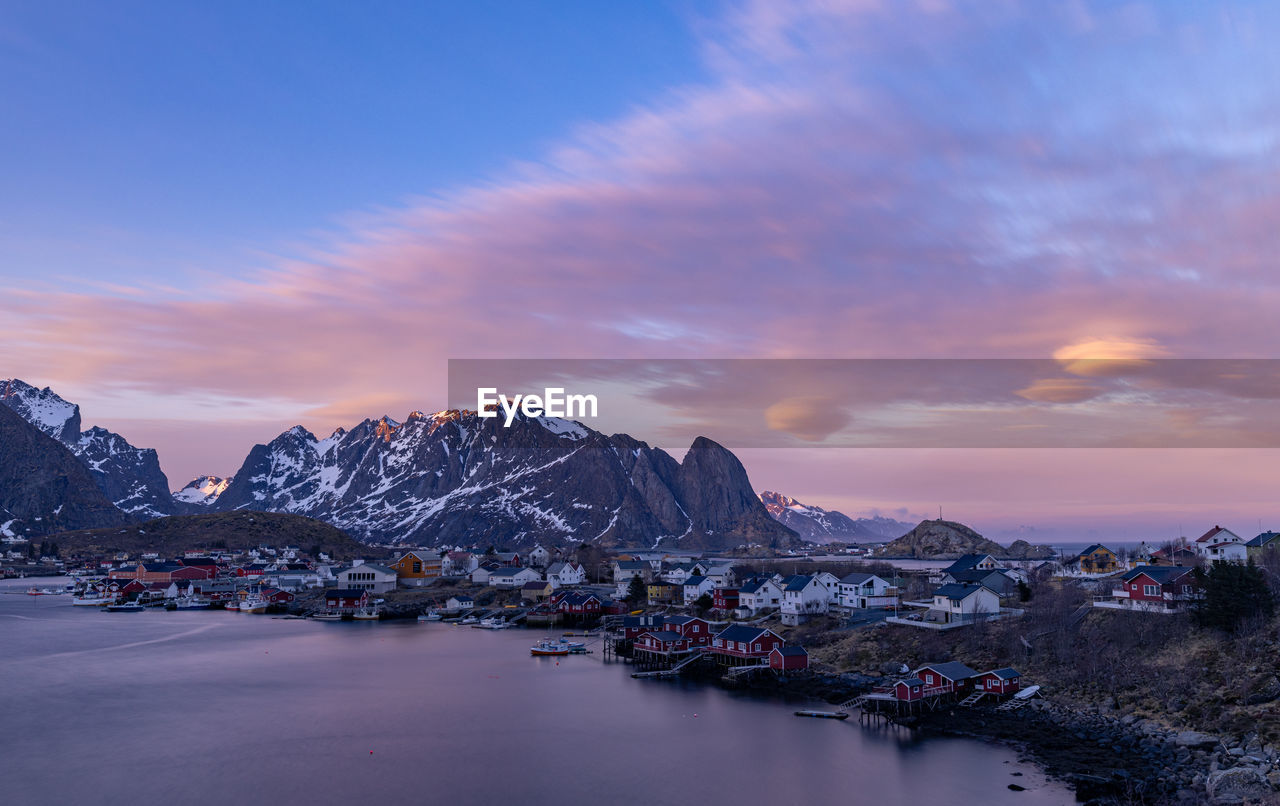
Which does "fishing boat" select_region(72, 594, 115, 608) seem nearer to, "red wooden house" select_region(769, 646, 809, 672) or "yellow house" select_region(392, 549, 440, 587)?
"yellow house" select_region(392, 549, 440, 587)

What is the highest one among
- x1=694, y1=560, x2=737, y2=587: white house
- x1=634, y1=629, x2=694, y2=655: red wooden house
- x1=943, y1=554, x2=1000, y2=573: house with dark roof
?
x1=943, y1=554, x2=1000, y2=573: house with dark roof

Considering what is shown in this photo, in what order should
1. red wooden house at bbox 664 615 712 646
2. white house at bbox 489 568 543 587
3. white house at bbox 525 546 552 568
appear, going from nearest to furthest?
1. red wooden house at bbox 664 615 712 646
2. white house at bbox 489 568 543 587
3. white house at bbox 525 546 552 568

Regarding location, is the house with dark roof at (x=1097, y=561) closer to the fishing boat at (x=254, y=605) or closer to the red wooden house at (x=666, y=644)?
the red wooden house at (x=666, y=644)

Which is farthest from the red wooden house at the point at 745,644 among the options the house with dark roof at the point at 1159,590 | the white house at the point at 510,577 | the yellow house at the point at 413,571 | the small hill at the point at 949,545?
the small hill at the point at 949,545

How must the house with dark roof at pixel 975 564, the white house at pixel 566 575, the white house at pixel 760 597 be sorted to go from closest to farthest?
the white house at pixel 760 597, the house with dark roof at pixel 975 564, the white house at pixel 566 575

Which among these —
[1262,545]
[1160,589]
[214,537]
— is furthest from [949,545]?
[214,537]

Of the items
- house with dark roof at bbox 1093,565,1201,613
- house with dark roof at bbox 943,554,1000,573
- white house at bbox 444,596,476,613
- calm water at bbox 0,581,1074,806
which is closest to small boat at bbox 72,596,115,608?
white house at bbox 444,596,476,613
